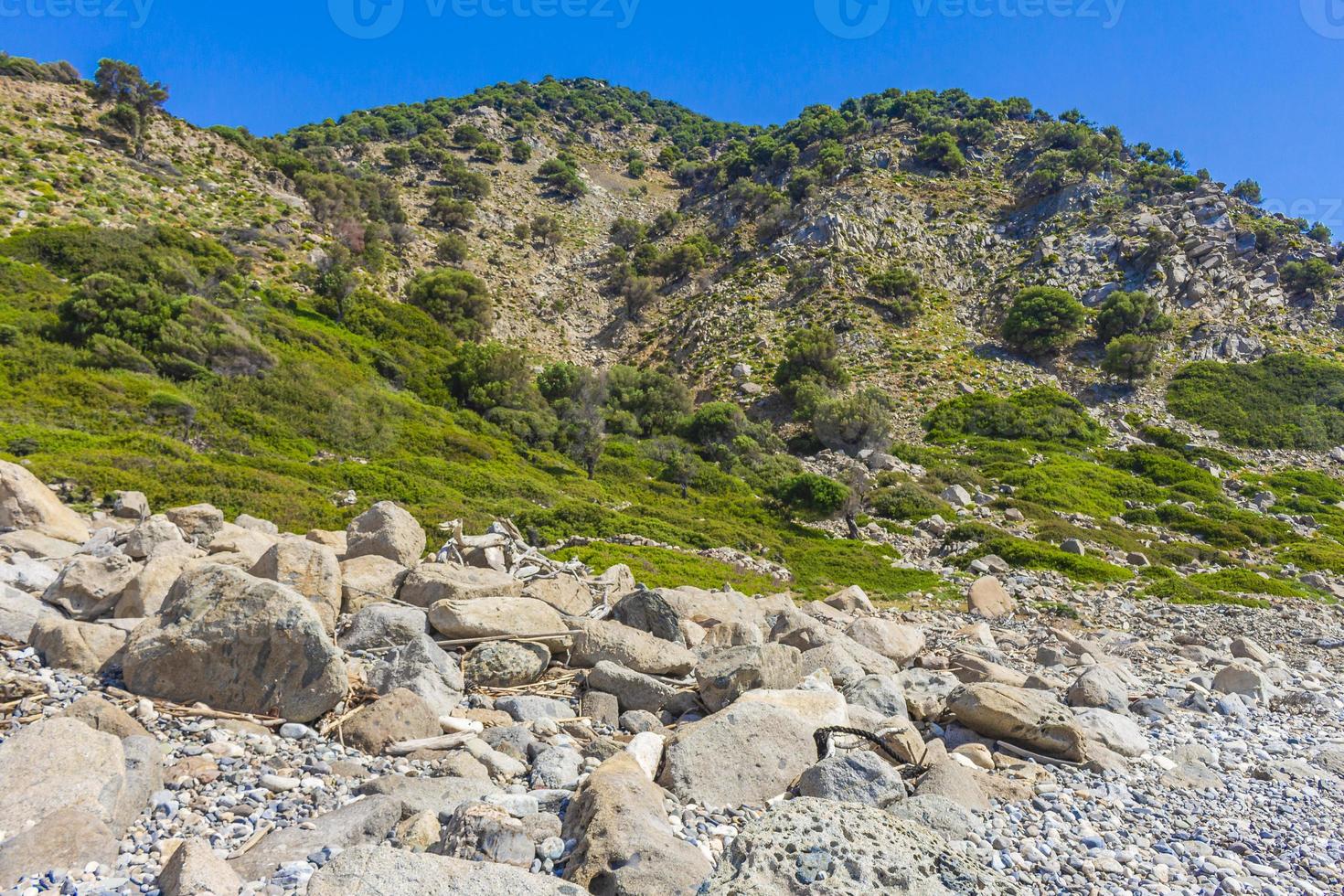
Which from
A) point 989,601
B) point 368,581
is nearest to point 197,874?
point 368,581

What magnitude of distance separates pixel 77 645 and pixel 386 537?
14.1 feet

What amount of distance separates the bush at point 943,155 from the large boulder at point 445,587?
76085mm

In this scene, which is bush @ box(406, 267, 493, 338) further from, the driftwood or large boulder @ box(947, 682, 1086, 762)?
large boulder @ box(947, 682, 1086, 762)

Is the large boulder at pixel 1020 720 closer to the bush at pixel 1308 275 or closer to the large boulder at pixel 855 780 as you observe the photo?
the large boulder at pixel 855 780

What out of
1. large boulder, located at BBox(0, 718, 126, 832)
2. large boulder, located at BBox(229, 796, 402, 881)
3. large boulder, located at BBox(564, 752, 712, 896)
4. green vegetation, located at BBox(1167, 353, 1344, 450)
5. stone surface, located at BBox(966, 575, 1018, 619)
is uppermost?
green vegetation, located at BBox(1167, 353, 1344, 450)

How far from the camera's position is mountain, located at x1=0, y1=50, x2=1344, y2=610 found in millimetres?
A: 22359

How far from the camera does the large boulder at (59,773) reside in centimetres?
335

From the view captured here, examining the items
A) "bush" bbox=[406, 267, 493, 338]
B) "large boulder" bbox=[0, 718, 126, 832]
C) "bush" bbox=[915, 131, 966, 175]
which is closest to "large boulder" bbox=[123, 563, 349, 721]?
"large boulder" bbox=[0, 718, 126, 832]

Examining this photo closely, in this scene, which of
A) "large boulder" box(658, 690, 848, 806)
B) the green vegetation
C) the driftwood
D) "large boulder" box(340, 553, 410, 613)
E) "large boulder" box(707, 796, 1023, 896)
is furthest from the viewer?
the green vegetation

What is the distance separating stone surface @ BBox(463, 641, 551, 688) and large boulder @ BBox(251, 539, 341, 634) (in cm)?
144

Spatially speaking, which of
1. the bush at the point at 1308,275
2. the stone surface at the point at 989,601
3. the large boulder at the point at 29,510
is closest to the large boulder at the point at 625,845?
the large boulder at the point at 29,510

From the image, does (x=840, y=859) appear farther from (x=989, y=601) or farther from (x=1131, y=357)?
(x=1131, y=357)

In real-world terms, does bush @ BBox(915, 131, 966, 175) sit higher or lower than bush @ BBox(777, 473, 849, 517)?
higher

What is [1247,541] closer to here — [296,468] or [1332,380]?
[1332,380]
